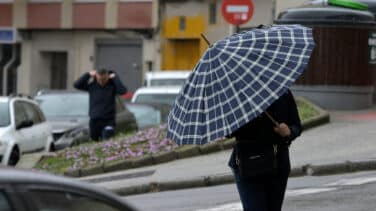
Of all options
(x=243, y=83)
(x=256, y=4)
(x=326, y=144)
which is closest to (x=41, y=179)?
(x=243, y=83)

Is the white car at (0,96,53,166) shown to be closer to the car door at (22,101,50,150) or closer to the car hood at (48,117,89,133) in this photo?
the car door at (22,101,50,150)

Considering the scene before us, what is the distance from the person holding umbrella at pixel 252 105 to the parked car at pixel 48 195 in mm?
2126

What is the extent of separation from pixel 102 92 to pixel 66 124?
2685 millimetres

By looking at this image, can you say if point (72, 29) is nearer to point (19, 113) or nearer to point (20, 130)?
point (19, 113)

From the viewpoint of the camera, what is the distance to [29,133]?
57.3 feet

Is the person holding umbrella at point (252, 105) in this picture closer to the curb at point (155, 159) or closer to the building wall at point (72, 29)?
the curb at point (155, 159)

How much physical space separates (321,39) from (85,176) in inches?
203

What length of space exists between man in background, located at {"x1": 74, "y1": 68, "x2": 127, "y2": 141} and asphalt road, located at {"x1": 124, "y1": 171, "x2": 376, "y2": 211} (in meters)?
4.77

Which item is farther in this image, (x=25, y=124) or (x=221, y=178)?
(x=25, y=124)

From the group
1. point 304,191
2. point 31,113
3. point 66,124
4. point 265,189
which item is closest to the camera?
point 265,189

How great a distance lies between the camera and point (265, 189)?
652cm

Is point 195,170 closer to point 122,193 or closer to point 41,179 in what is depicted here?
point 122,193

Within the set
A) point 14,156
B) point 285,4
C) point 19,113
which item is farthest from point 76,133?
point 285,4

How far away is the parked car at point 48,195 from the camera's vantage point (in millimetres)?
3652
